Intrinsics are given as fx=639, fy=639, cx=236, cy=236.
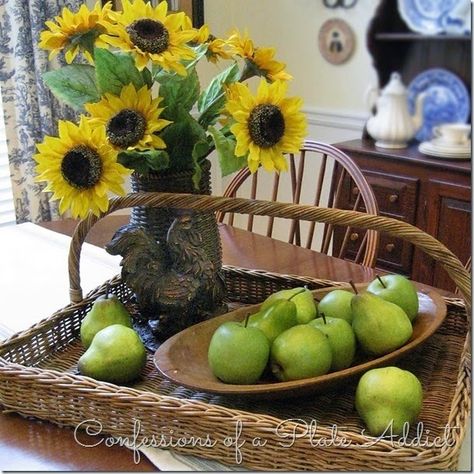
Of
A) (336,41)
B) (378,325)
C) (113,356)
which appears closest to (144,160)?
(113,356)

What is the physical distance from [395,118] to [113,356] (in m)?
1.60

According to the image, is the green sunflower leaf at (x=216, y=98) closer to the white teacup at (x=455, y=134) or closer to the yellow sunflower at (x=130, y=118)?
the yellow sunflower at (x=130, y=118)

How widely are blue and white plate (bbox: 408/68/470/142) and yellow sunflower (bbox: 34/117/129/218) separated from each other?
62.6 inches

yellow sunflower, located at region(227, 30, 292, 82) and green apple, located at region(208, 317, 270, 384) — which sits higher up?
yellow sunflower, located at region(227, 30, 292, 82)

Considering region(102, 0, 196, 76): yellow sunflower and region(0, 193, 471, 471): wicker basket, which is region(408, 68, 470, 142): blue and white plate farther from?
region(102, 0, 196, 76): yellow sunflower

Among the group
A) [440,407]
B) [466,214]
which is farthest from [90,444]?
[466,214]

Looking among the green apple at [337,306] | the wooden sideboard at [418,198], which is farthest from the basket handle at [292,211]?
the wooden sideboard at [418,198]

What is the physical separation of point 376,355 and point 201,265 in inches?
10.6

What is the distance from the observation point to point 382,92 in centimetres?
224

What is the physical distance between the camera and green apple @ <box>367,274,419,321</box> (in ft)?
2.80

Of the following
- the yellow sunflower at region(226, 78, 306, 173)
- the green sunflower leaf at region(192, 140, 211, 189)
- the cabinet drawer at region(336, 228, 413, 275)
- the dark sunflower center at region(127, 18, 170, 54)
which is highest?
the dark sunflower center at region(127, 18, 170, 54)

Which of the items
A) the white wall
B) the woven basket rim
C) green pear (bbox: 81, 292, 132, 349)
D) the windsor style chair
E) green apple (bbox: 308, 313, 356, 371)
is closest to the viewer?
the woven basket rim

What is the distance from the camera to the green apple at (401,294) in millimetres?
854

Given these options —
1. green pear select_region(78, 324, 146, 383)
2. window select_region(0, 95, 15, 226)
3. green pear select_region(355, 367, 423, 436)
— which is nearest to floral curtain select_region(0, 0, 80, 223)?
window select_region(0, 95, 15, 226)
